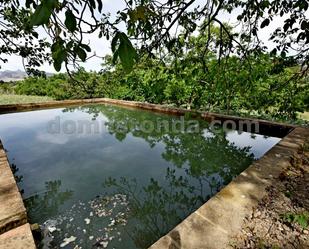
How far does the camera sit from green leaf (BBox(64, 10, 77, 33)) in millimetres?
672

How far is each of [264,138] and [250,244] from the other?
14.1 ft

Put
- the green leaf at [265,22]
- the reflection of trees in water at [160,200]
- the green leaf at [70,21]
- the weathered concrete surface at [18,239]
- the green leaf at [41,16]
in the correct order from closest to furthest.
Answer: the green leaf at [41,16] → the green leaf at [70,21] → the weathered concrete surface at [18,239] → the reflection of trees in water at [160,200] → the green leaf at [265,22]

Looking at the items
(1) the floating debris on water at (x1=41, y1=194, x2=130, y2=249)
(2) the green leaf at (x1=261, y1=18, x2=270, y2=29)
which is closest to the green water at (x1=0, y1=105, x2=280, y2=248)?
(1) the floating debris on water at (x1=41, y1=194, x2=130, y2=249)

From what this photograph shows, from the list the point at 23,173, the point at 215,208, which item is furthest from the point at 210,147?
the point at 23,173

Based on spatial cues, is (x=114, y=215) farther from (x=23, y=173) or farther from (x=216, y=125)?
(x=216, y=125)

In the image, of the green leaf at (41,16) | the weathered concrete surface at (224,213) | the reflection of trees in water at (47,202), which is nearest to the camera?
the green leaf at (41,16)

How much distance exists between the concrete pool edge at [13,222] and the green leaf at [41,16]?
152cm

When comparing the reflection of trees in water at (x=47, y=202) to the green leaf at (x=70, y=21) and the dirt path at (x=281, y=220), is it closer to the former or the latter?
the dirt path at (x=281, y=220)

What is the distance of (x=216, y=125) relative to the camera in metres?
6.47

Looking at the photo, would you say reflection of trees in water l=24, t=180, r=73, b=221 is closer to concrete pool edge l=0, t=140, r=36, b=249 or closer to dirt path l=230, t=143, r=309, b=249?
concrete pool edge l=0, t=140, r=36, b=249

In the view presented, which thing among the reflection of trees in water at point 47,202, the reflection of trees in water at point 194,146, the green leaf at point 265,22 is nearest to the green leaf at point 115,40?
the reflection of trees in water at point 47,202

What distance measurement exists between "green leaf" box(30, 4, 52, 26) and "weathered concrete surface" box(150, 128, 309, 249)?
151 cm

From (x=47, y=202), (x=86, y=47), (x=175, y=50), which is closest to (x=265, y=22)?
(x=175, y=50)

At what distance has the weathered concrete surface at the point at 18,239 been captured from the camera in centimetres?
145
